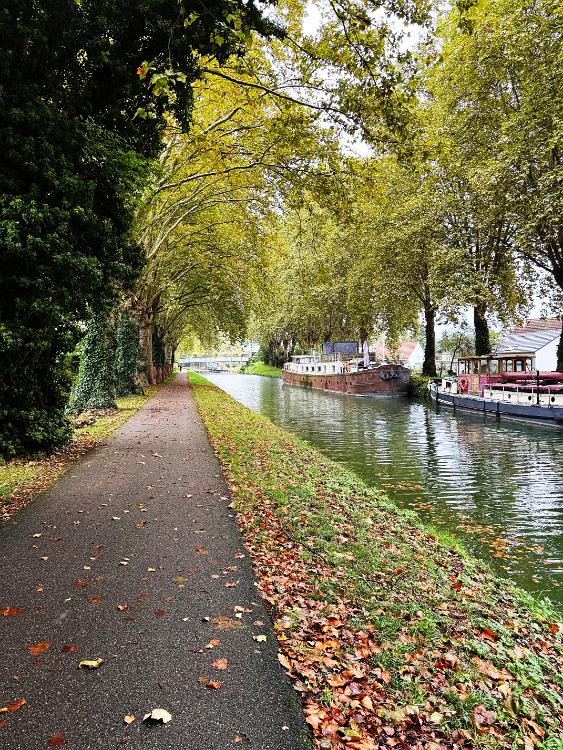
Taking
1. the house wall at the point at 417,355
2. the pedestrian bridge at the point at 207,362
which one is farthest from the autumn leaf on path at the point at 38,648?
the pedestrian bridge at the point at 207,362

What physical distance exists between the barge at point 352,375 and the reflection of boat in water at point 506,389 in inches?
228

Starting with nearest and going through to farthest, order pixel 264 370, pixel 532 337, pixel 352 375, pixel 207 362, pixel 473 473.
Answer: pixel 473 473 < pixel 352 375 < pixel 532 337 < pixel 264 370 < pixel 207 362

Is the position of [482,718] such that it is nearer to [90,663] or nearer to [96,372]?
[90,663]

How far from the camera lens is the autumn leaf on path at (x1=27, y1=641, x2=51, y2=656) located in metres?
3.66

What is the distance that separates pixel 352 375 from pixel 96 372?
25.6 meters

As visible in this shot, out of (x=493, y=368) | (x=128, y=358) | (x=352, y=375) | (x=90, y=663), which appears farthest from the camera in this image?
(x=352, y=375)

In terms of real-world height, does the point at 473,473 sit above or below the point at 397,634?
below

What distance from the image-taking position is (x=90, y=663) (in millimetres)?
3502

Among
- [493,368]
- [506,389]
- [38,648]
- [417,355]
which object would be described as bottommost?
[38,648]

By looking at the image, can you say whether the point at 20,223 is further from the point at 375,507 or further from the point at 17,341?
the point at 375,507

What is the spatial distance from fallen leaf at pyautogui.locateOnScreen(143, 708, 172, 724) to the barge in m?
35.1

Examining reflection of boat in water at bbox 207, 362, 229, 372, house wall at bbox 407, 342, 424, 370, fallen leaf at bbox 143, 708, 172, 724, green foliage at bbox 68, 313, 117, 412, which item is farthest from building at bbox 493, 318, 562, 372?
reflection of boat in water at bbox 207, 362, 229, 372

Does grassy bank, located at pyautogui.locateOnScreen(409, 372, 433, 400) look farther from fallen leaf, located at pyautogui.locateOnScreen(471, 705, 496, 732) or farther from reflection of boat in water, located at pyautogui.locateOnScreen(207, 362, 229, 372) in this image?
reflection of boat in water, located at pyautogui.locateOnScreen(207, 362, 229, 372)

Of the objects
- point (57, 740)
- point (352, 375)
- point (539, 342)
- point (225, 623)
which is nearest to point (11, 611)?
point (57, 740)
